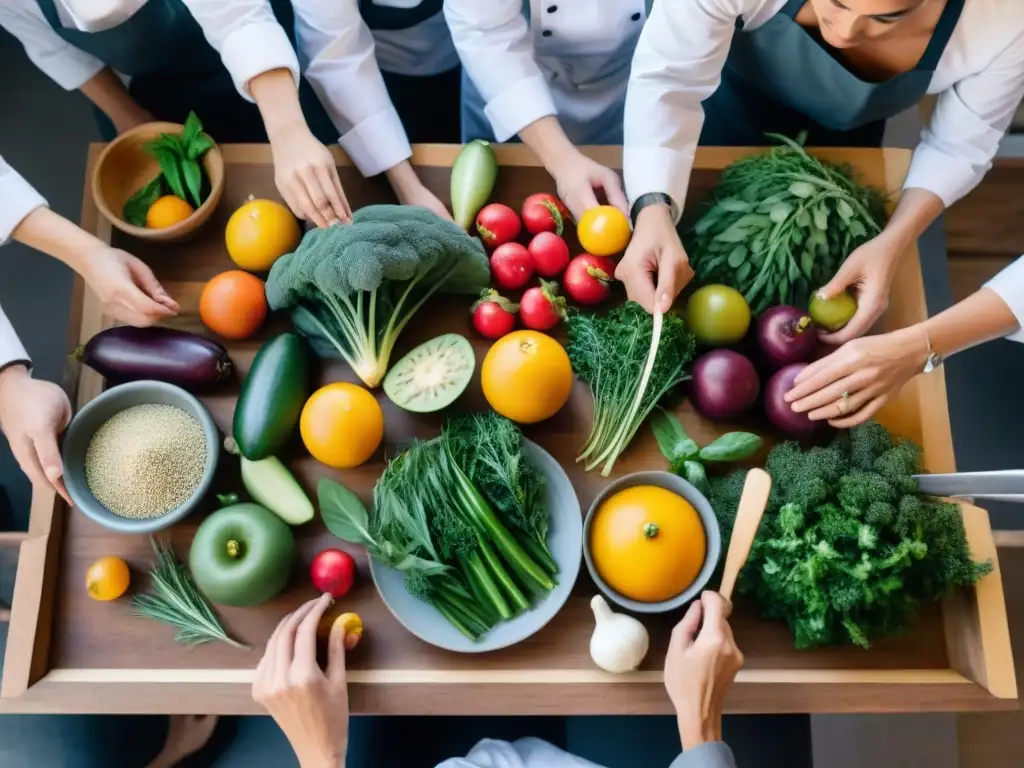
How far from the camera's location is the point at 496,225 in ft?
3.28

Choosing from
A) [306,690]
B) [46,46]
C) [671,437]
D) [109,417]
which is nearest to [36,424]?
[109,417]

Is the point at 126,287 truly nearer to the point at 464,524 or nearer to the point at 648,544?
the point at 464,524

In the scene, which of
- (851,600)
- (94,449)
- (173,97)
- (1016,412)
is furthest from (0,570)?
(1016,412)

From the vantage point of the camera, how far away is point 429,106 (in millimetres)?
1523

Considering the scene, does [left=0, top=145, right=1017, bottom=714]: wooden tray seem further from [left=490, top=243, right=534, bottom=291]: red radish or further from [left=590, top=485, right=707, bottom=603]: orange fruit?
[left=490, top=243, right=534, bottom=291]: red radish

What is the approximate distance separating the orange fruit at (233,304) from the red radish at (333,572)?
0.33 metres

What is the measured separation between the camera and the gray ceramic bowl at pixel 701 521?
2.77 feet

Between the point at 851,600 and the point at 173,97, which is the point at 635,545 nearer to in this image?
the point at 851,600

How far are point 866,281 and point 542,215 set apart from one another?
1.47 ft

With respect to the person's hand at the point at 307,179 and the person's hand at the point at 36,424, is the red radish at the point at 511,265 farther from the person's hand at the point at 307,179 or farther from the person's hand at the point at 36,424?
the person's hand at the point at 36,424

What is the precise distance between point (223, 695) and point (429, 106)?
3.92 ft

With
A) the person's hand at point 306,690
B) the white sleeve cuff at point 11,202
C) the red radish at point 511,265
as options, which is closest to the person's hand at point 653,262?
the red radish at point 511,265

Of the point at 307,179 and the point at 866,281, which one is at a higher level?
the point at 307,179

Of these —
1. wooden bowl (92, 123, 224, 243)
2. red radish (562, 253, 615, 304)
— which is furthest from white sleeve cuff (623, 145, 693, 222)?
wooden bowl (92, 123, 224, 243)
